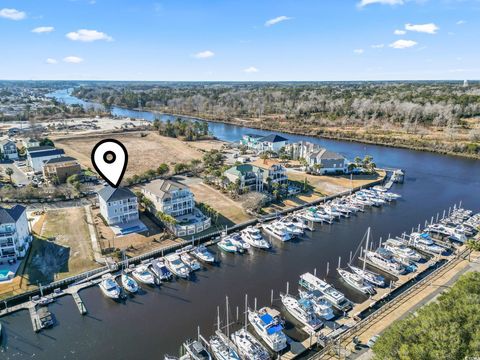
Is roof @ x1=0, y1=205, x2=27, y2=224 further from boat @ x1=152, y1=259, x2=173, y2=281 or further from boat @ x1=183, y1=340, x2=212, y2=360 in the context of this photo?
boat @ x1=183, y1=340, x2=212, y2=360

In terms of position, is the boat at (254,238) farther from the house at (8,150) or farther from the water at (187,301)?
the house at (8,150)

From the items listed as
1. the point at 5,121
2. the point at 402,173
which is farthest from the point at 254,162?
the point at 5,121

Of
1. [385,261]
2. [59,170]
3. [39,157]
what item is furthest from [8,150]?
[385,261]

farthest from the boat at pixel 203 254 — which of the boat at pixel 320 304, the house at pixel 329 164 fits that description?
the house at pixel 329 164

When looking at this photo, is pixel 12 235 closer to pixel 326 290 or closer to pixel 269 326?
pixel 269 326

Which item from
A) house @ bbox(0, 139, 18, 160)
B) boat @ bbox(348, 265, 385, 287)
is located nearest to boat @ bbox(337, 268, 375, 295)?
boat @ bbox(348, 265, 385, 287)

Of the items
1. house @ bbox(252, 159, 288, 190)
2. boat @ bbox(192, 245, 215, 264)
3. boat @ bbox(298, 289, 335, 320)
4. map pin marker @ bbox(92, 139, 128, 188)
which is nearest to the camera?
map pin marker @ bbox(92, 139, 128, 188)
